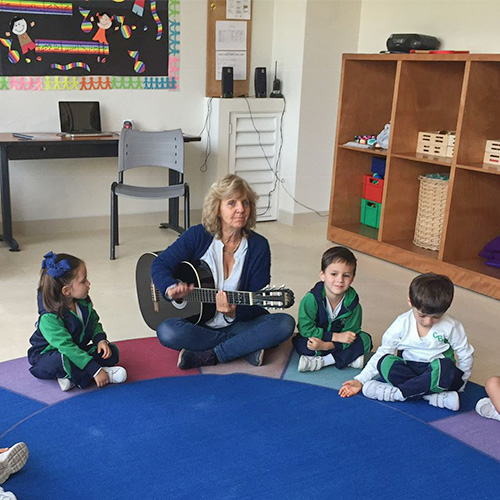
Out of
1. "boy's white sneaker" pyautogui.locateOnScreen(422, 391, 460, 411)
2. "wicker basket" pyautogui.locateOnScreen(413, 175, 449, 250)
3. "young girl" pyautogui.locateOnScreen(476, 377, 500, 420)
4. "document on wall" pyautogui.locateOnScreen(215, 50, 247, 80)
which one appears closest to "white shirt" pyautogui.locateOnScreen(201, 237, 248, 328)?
"boy's white sneaker" pyautogui.locateOnScreen(422, 391, 460, 411)

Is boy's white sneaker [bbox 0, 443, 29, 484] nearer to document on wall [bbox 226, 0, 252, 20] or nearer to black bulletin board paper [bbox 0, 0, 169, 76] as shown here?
black bulletin board paper [bbox 0, 0, 169, 76]

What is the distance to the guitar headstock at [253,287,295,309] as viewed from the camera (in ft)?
8.59

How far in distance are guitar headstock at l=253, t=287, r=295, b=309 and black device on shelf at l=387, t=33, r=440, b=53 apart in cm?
242

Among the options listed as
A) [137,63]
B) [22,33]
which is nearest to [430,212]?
[137,63]

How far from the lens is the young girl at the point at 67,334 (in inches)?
98.8

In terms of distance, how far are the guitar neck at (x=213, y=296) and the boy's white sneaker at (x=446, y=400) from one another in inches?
29.5

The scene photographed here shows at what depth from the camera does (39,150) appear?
4.38 meters

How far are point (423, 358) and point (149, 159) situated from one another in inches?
103

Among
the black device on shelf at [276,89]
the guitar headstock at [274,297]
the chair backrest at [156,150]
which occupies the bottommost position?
the guitar headstock at [274,297]

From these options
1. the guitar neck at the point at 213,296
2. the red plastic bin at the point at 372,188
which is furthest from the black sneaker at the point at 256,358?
the red plastic bin at the point at 372,188

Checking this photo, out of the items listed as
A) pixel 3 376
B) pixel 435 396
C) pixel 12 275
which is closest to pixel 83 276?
pixel 3 376

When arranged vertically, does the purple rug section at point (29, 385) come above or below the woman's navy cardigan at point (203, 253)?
below

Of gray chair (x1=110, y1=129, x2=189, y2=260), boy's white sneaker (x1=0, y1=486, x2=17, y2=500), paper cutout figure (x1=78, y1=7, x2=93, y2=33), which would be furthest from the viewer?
paper cutout figure (x1=78, y1=7, x2=93, y2=33)

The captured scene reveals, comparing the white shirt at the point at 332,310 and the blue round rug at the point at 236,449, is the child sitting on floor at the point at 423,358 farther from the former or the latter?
the white shirt at the point at 332,310
